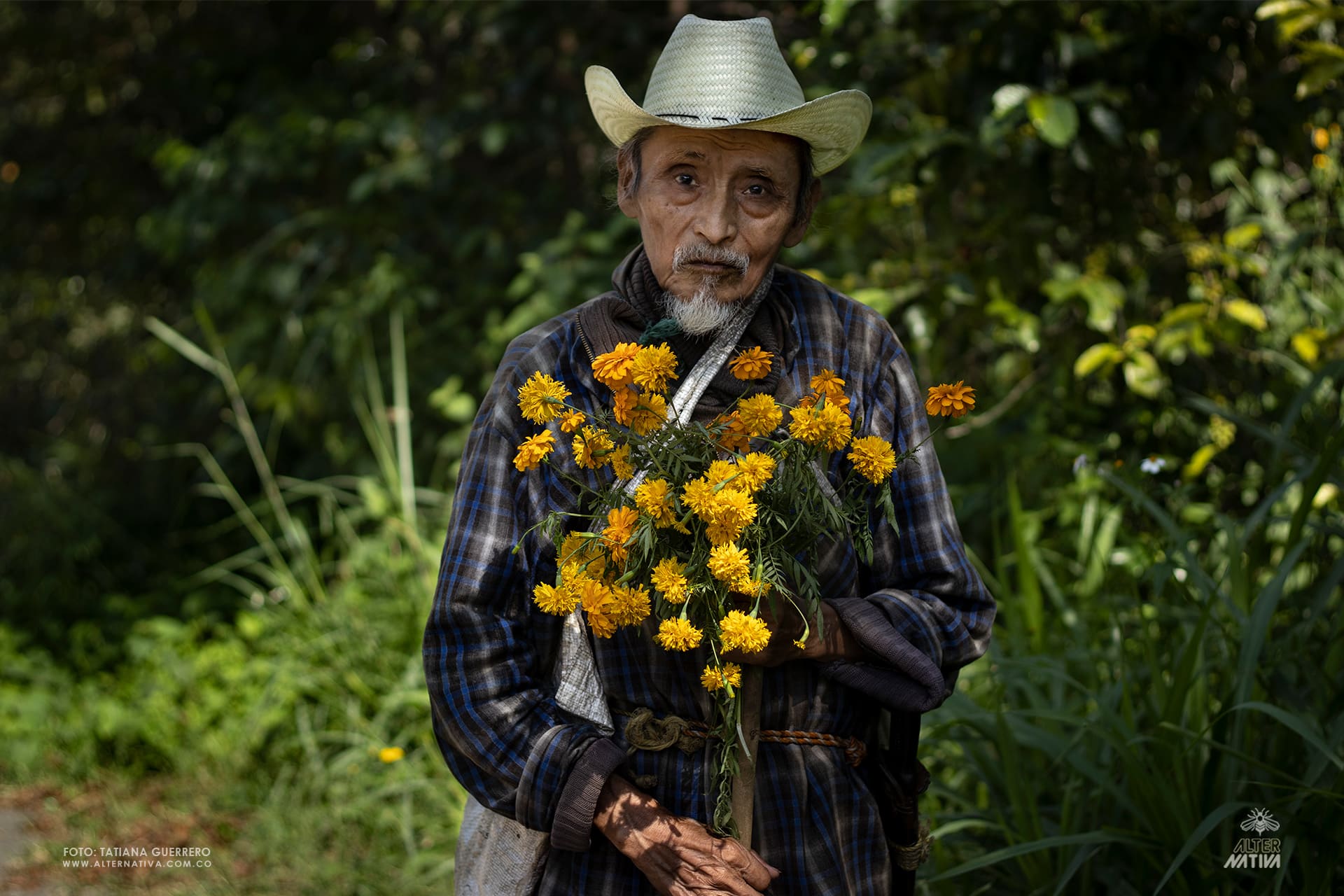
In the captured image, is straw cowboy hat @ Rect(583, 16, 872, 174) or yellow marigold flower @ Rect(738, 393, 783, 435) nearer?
yellow marigold flower @ Rect(738, 393, 783, 435)

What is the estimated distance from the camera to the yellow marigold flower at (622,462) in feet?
4.72

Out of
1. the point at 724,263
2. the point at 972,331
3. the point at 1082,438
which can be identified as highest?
the point at 724,263

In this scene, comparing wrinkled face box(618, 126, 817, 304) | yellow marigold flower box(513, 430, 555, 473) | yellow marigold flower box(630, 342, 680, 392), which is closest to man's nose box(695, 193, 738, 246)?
wrinkled face box(618, 126, 817, 304)

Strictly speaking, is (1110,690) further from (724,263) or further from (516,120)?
(516,120)

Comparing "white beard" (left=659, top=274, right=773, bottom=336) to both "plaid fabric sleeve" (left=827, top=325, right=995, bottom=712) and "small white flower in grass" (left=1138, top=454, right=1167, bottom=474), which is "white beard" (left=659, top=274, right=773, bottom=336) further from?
"small white flower in grass" (left=1138, top=454, right=1167, bottom=474)

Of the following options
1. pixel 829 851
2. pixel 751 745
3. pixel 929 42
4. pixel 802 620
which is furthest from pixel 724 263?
pixel 929 42

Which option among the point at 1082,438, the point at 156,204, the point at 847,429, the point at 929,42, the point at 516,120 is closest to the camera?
the point at 847,429

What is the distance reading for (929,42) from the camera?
327cm

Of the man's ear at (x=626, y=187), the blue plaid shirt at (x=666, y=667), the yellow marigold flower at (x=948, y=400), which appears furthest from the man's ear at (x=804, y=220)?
the yellow marigold flower at (x=948, y=400)

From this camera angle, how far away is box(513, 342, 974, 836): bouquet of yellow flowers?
135 cm

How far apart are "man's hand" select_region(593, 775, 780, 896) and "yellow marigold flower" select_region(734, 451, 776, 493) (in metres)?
0.46

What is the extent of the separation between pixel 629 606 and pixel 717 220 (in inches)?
21.4

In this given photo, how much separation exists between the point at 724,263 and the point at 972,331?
2.12 meters

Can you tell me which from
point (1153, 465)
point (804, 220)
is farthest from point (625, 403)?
point (1153, 465)
